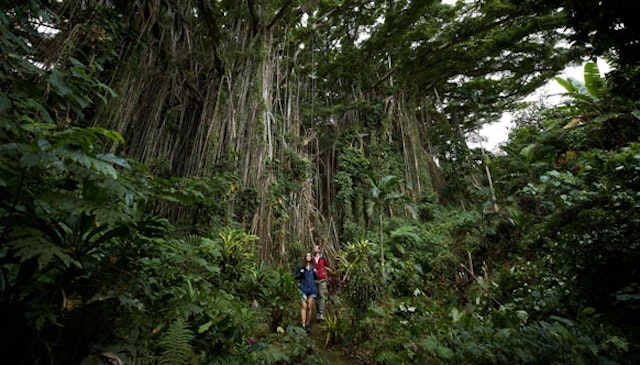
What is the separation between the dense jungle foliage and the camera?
44.2 inches

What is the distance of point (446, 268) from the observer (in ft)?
16.5

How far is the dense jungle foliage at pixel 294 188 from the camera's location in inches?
44.2

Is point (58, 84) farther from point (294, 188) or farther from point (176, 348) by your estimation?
point (294, 188)

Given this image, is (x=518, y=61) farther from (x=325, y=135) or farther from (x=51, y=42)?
(x=51, y=42)

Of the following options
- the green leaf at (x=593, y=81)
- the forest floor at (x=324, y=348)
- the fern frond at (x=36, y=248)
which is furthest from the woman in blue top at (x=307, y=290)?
the green leaf at (x=593, y=81)

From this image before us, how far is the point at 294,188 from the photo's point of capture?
16.5 ft

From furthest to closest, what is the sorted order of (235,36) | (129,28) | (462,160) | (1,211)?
(462,160), (235,36), (129,28), (1,211)

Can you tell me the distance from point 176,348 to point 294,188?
12.4 ft

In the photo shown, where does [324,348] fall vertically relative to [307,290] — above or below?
below

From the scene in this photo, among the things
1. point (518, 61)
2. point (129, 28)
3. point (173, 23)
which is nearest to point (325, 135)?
point (173, 23)

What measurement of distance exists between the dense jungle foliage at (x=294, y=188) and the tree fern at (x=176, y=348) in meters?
0.01

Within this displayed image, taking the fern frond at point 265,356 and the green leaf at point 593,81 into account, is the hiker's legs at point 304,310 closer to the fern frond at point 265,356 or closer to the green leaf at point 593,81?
the fern frond at point 265,356

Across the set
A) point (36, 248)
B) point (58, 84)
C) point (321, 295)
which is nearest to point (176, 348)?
point (36, 248)

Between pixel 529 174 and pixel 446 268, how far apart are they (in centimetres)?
318
